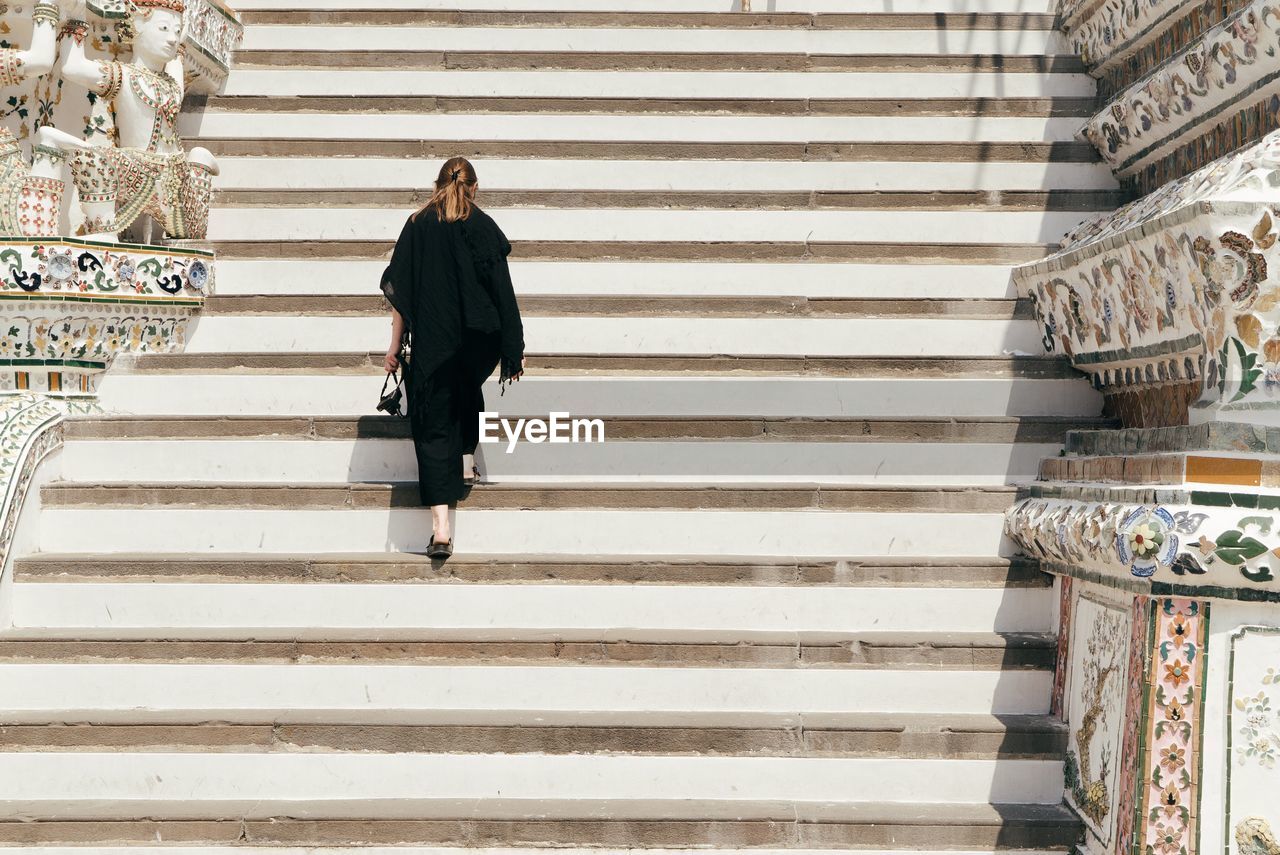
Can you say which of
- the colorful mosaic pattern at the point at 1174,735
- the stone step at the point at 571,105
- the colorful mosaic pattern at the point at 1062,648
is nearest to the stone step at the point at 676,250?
the stone step at the point at 571,105

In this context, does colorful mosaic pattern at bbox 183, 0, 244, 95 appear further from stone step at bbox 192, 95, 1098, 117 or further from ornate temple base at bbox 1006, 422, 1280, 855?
ornate temple base at bbox 1006, 422, 1280, 855

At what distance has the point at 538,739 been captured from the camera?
164 inches

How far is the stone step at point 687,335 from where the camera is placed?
545 centimetres

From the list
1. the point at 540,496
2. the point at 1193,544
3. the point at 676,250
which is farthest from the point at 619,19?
the point at 1193,544

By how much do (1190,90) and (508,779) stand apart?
329 centimetres

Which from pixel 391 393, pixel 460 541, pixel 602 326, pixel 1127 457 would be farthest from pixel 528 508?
pixel 1127 457

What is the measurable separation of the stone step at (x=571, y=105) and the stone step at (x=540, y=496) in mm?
2436

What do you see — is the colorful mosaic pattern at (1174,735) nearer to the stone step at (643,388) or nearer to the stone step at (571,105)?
the stone step at (643,388)

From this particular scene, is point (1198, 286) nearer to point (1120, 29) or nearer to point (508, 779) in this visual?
point (508, 779)

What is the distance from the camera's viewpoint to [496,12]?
6977 millimetres

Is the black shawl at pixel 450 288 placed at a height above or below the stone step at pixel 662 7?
below

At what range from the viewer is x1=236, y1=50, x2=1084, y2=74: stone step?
265 inches

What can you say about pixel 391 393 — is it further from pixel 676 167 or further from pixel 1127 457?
pixel 1127 457

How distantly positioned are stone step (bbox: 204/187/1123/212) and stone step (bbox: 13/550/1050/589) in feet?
6.67
